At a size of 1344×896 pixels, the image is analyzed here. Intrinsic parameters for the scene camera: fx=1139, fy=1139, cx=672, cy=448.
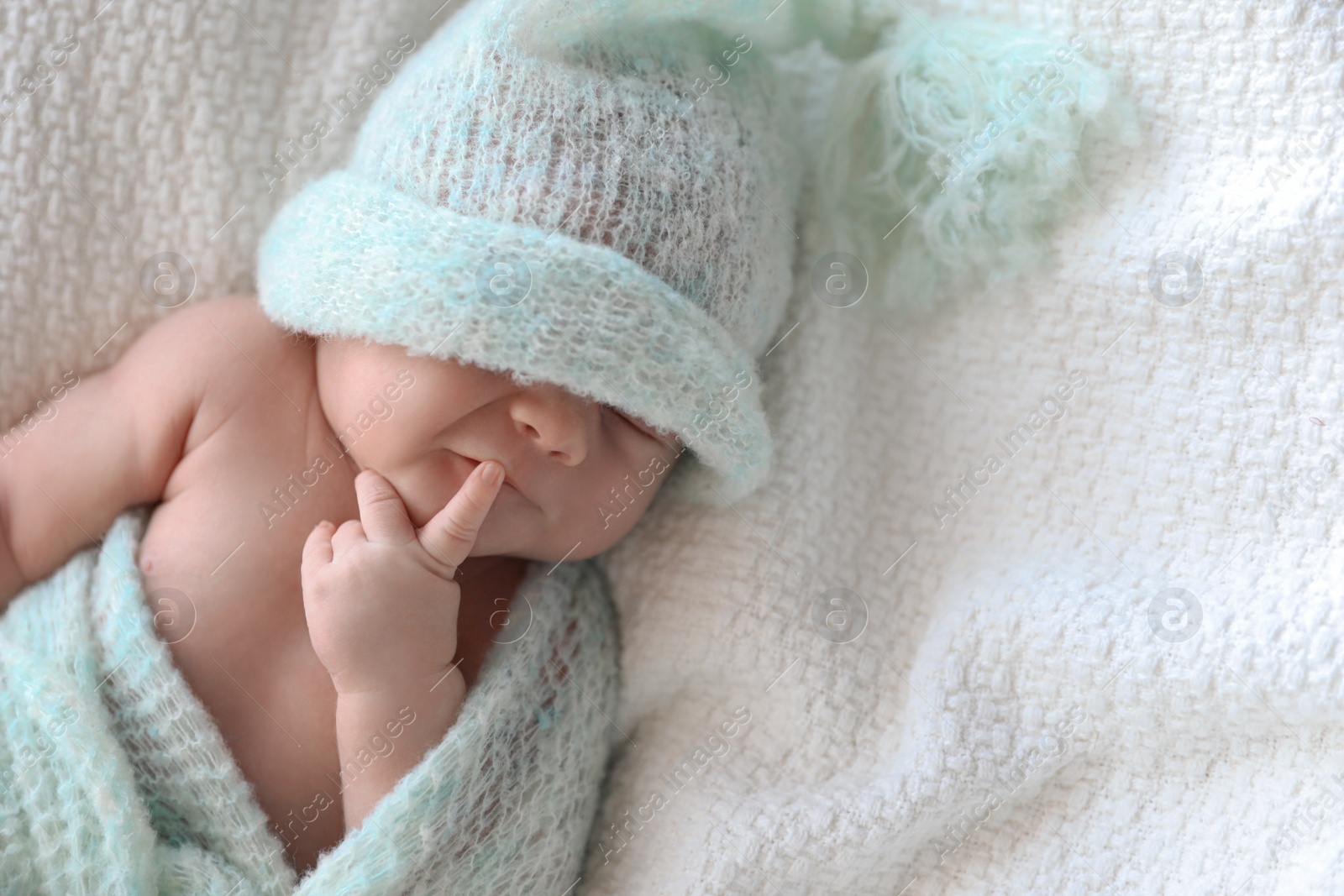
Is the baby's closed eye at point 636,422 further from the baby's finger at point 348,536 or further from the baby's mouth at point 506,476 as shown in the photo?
the baby's finger at point 348,536

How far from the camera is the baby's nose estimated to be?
1225mm

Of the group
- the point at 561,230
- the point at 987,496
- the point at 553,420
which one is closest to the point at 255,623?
the point at 553,420

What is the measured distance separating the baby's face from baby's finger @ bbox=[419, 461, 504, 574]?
1.5 inches

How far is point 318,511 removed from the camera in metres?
1.33

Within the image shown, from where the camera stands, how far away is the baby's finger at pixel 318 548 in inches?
48.7

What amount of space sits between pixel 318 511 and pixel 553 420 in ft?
1.06

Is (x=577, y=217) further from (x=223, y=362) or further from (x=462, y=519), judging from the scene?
(x=223, y=362)

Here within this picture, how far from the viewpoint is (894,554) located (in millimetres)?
1490

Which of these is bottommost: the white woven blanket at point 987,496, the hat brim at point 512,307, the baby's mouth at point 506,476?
the white woven blanket at point 987,496

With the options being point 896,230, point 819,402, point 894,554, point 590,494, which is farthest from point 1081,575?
point 590,494

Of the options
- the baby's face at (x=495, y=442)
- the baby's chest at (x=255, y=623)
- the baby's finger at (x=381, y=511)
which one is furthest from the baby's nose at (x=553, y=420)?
the baby's chest at (x=255, y=623)

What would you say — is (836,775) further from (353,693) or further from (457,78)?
(457,78)

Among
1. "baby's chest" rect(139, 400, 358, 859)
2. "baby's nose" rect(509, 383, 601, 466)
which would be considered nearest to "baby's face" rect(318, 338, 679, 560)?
"baby's nose" rect(509, 383, 601, 466)

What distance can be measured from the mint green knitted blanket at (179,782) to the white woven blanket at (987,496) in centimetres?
15
